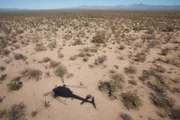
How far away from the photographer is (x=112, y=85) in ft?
21.5

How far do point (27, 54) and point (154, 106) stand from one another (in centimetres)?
1009

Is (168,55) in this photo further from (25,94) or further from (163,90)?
(25,94)

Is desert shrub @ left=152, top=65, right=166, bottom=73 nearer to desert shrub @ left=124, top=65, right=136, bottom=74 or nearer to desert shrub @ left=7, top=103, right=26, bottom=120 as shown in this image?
desert shrub @ left=124, top=65, right=136, bottom=74

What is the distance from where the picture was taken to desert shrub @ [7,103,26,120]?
5.00m

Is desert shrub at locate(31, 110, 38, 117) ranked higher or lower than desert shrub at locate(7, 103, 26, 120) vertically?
lower

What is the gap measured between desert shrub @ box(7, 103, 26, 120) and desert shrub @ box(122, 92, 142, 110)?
423 cm

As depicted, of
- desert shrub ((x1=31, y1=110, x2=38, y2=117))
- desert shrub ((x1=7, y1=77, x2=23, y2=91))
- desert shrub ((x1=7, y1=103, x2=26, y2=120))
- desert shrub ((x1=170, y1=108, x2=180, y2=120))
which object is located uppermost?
desert shrub ((x1=7, y1=77, x2=23, y2=91))

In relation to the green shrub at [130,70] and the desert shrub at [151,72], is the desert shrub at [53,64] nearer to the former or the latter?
the green shrub at [130,70]

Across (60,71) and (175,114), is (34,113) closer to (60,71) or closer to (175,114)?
(60,71)

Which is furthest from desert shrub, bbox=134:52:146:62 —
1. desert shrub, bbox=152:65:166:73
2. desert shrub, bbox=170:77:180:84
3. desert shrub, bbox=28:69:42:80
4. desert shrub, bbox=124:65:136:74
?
desert shrub, bbox=28:69:42:80

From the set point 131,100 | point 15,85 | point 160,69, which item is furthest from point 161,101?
point 15,85

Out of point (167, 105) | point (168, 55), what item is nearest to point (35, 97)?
point (167, 105)

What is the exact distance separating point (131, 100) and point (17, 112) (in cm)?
480

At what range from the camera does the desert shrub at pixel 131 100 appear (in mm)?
5441
